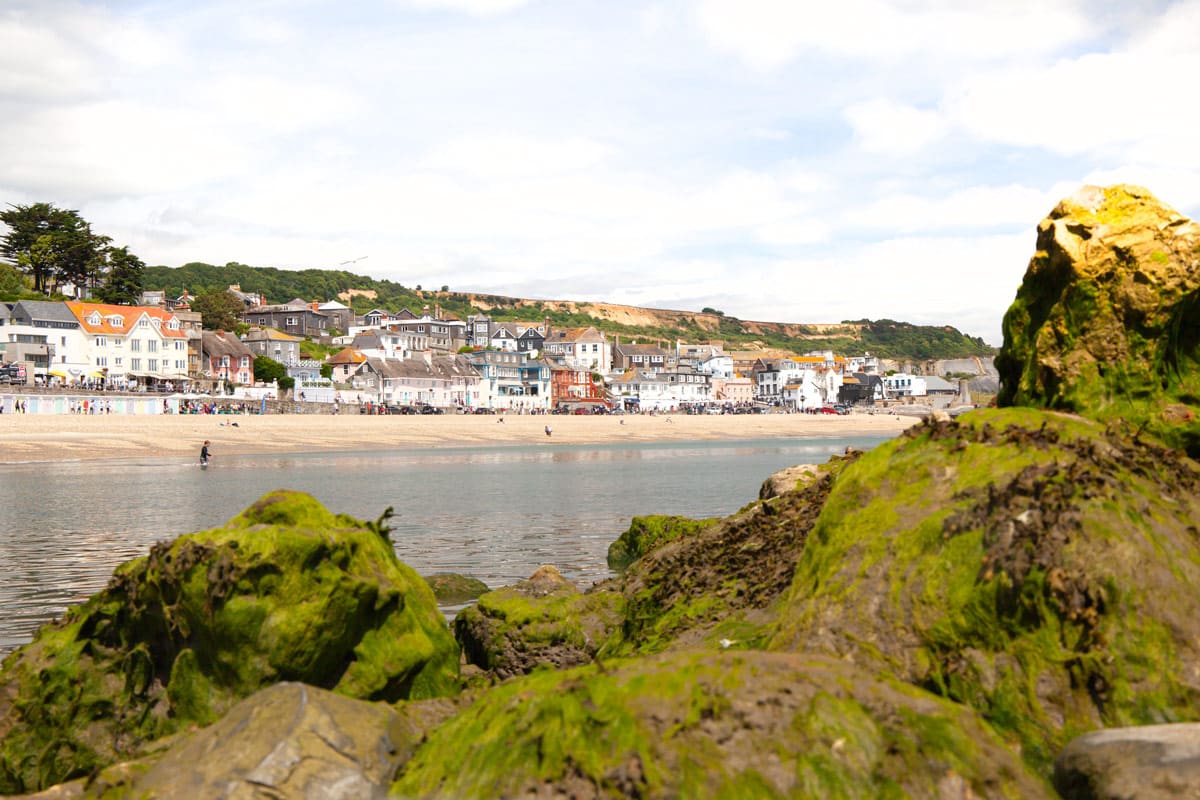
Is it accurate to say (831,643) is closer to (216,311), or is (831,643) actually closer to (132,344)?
(132,344)

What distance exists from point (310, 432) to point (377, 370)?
53869 millimetres

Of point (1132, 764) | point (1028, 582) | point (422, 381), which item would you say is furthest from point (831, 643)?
point (422, 381)

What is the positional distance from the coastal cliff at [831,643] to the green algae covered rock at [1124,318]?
2cm

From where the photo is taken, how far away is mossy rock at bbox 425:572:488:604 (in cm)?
1378

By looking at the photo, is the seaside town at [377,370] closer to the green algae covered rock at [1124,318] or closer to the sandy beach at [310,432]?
the sandy beach at [310,432]

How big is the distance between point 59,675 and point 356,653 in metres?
2.18

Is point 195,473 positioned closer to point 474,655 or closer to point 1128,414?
point 474,655

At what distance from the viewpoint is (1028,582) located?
5039mm

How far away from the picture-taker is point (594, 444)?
7631cm

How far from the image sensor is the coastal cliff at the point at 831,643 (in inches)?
170

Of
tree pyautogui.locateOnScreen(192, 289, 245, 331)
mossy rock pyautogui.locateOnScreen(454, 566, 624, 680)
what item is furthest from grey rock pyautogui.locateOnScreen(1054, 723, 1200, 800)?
tree pyautogui.locateOnScreen(192, 289, 245, 331)

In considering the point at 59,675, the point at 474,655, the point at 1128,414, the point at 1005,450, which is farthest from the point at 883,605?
the point at 59,675

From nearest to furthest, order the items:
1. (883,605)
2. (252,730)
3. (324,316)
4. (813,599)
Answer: (252,730) → (883,605) → (813,599) → (324,316)

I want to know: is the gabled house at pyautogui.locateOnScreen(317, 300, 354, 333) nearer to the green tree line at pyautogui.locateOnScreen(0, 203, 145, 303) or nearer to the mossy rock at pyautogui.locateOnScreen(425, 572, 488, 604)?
the green tree line at pyautogui.locateOnScreen(0, 203, 145, 303)
